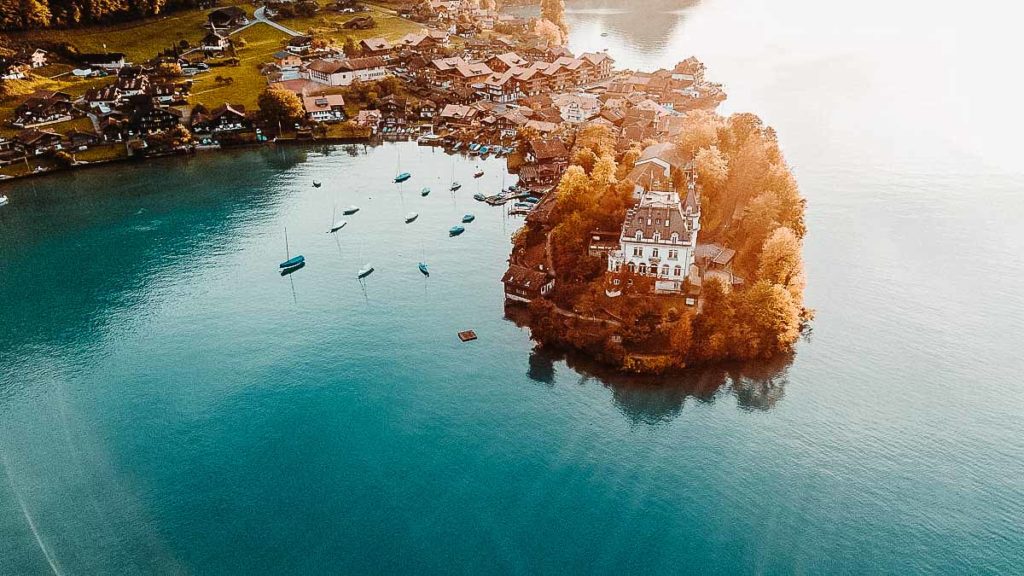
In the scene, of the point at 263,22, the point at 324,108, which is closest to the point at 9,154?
the point at 324,108

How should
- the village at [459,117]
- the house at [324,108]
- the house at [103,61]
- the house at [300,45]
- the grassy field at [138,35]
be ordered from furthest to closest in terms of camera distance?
the house at [300,45]
the grassy field at [138,35]
the house at [103,61]
the house at [324,108]
the village at [459,117]

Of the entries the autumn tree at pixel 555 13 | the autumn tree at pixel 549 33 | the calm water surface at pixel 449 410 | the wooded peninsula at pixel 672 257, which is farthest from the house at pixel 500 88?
the autumn tree at pixel 555 13

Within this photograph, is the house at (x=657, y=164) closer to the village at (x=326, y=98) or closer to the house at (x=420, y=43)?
the village at (x=326, y=98)

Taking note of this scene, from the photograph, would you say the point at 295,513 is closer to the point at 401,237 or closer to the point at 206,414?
the point at 206,414

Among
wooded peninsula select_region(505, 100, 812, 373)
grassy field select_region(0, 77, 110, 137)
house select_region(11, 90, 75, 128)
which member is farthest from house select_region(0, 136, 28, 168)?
wooded peninsula select_region(505, 100, 812, 373)

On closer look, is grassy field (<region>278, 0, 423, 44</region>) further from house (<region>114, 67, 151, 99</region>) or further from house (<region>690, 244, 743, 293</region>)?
house (<region>690, 244, 743, 293</region>)

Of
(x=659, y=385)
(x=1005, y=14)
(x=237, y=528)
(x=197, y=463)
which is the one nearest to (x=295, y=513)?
(x=237, y=528)
